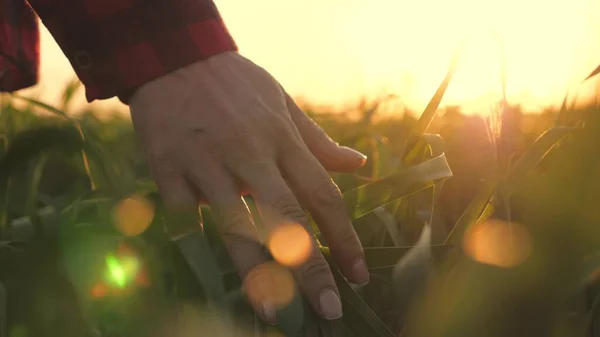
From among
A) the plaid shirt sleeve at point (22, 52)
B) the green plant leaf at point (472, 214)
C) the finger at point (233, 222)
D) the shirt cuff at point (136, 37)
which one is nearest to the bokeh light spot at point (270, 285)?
the finger at point (233, 222)

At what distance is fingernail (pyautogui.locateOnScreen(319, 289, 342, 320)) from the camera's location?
0.79 meters

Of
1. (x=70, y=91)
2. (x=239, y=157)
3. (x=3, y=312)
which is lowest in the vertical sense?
(x=70, y=91)

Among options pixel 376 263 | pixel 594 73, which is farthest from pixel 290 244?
pixel 594 73

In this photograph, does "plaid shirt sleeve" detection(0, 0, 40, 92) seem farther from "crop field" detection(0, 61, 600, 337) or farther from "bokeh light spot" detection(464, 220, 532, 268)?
"bokeh light spot" detection(464, 220, 532, 268)

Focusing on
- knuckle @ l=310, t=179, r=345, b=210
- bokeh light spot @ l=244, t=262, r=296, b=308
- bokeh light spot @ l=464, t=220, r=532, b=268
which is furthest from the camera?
knuckle @ l=310, t=179, r=345, b=210

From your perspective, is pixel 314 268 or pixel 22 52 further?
pixel 22 52

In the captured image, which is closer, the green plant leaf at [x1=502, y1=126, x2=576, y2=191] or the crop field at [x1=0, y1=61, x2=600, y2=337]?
the crop field at [x1=0, y1=61, x2=600, y2=337]

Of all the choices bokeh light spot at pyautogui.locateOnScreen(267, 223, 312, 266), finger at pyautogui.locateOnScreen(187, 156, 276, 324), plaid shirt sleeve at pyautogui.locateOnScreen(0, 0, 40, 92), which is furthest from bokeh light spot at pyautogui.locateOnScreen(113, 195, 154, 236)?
plaid shirt sleeve at pyautogui.locateOnScreen(0, 0, 40, 92)

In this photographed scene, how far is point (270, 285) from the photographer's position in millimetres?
852

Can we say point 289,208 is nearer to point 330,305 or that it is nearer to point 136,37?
point 330,305

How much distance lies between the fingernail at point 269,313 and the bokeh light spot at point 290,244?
12 centimetres

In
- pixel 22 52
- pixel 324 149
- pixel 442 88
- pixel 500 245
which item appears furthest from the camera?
pixel 22 52

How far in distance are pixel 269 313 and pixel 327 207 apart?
0.27 m

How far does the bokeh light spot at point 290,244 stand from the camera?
899mm
